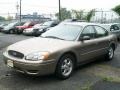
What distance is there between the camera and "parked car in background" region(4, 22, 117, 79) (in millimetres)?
5922

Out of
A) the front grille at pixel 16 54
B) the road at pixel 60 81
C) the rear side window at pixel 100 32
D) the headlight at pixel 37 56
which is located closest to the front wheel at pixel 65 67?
the road at pixel 60 81

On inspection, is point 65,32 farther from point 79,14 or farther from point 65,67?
point 79,14

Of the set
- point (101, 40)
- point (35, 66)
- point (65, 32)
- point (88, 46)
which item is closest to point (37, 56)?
point (35, 66)

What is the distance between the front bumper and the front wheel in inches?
8.9

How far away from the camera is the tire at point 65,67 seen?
6.28 metres

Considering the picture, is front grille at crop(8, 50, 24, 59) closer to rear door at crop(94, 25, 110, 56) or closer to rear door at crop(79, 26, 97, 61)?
rear door at crop(79, 26, 97, 61)

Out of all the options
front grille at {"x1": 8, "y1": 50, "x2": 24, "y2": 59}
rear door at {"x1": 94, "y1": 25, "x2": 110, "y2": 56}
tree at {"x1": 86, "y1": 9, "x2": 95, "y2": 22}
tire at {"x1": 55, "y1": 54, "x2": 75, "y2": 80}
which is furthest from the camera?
tree at {"x1": 86, "y1": 9, "x2": 95, "y2": 22}

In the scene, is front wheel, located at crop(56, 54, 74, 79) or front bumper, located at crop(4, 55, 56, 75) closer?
front bumper, located at crop(4, 55, 56, 75)

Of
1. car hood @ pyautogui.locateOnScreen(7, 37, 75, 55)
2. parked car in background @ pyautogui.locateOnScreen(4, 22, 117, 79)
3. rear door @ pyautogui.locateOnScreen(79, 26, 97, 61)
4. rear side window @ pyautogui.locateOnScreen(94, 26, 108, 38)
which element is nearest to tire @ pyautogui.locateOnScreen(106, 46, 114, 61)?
parked car in background @ pyautogui.locateOnScreen(4, 22, 117, 79)

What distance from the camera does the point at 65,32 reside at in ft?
24.3

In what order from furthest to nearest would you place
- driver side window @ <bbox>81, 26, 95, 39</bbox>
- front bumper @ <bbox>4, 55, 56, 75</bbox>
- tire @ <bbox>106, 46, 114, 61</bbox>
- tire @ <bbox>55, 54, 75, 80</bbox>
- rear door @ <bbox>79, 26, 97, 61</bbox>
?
1. tire @ <bbox>106, 46, 114, 61</bbox>
2. driver side window @ <bbox>81, 26, 95, 39</bbox>
3. rear door @ <bbox>79, 26, 97, 61</bbox>
4. tire @ <bbox>55, 54, 75, 80</bbox>
5. front bumper @ <bbox>4, 55, 56, 75</bbox>

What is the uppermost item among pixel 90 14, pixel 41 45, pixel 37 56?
pixel 90 14

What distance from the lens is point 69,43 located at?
6746 millimetres

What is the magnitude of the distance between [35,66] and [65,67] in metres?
1.02
